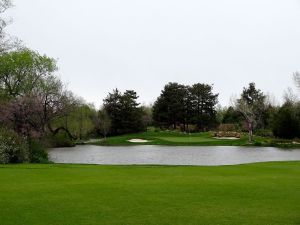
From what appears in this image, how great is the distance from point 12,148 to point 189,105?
66863mm

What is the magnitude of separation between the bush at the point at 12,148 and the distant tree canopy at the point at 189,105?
63302mm

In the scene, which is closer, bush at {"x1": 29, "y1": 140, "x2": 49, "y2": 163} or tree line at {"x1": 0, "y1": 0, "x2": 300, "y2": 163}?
bush at {"x1": 29, "y1": 140, "x2": 49, "y2": 163}

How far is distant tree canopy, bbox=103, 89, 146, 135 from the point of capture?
269 ft

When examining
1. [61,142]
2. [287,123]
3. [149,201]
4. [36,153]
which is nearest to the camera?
[149,201]

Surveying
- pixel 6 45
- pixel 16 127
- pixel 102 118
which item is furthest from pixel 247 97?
pixel 6 45

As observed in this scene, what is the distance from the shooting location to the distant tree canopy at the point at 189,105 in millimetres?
87250

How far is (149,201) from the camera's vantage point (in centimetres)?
984

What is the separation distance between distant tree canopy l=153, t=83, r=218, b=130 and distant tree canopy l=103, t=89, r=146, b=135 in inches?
314

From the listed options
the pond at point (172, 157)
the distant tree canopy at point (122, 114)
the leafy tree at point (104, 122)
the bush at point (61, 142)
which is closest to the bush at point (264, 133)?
the distant tree canopy at point (122, 114)

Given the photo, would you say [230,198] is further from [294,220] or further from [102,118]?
[102,118]

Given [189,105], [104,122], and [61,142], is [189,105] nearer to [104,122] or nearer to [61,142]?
[104,122]

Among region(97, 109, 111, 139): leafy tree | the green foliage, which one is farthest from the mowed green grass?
region(97, 109, 111, 139): leafy tree

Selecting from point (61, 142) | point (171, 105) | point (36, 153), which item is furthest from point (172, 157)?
point (171, 105)

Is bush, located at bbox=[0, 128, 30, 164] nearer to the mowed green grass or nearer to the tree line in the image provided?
the tree line
